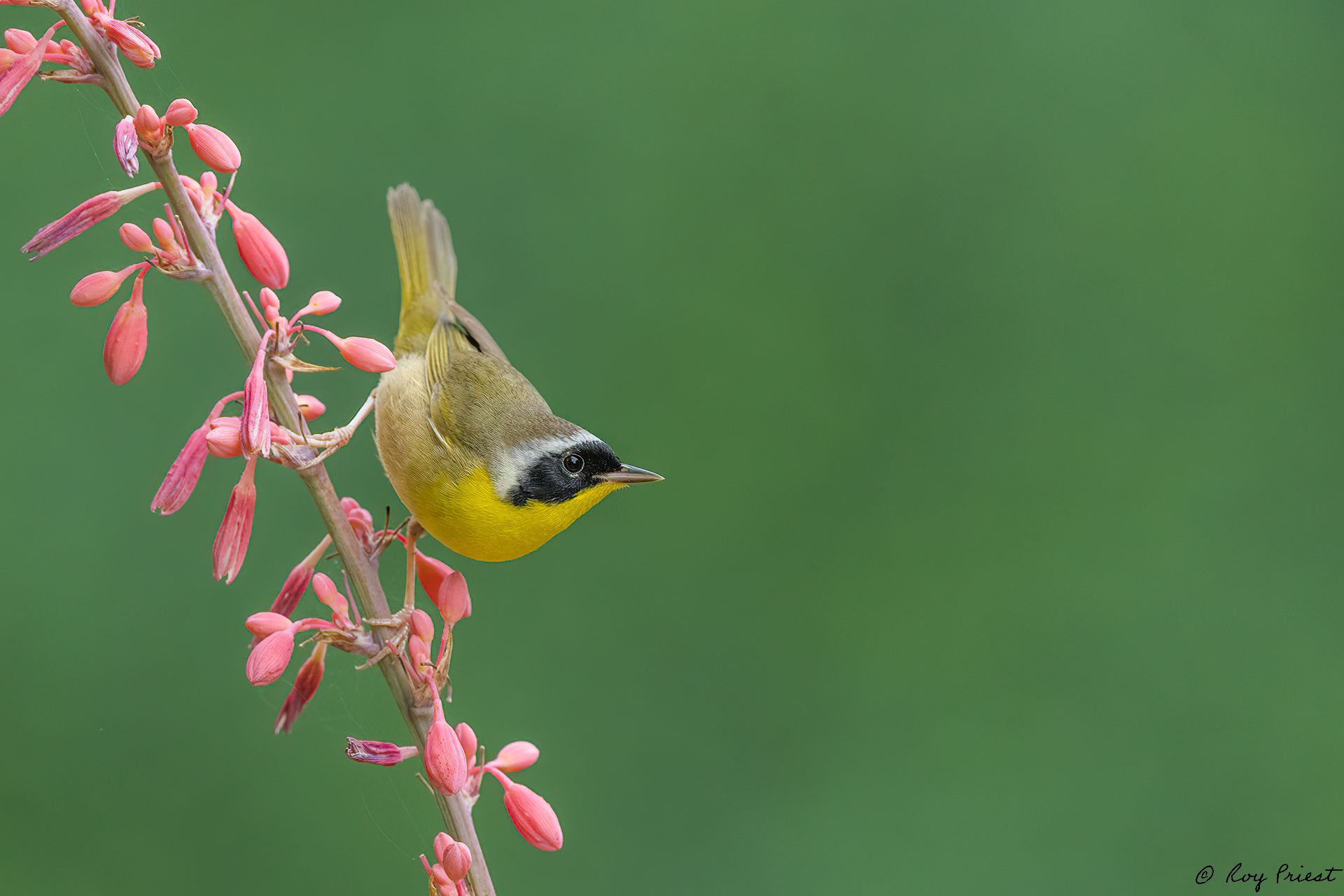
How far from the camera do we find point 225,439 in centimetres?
116

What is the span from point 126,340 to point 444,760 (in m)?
0.54

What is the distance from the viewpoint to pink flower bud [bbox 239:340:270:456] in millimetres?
1125

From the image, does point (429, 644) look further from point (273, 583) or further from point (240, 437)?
point (273, 583)

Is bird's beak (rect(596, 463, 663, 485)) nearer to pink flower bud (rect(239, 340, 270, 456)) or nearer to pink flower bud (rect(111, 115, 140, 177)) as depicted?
pink flower bud (rect(239, 340, 270, 456))

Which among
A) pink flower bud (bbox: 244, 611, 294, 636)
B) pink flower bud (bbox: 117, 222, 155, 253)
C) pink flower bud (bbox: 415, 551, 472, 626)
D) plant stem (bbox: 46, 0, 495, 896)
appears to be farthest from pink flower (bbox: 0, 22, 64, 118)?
pink flower bud (bbox: 415, 551, 472, 626)

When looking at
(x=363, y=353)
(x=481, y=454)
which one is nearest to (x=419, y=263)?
(x=481, y=454)

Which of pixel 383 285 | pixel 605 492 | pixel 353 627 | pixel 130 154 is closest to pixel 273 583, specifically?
pixel 383 285

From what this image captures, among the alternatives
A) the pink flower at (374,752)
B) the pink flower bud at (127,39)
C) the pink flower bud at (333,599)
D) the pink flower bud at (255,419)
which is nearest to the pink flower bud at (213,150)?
the pink flower bud at (127,39)

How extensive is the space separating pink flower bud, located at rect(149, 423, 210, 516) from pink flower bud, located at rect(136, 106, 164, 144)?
28 centimetres

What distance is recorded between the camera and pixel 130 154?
3.33ft

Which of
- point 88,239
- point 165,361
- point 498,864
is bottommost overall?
A: point 498,864

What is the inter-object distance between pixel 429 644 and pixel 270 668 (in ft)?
0.54

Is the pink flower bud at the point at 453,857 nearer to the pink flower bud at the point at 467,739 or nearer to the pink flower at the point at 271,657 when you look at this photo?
the pink flower bud at the point at 467,739

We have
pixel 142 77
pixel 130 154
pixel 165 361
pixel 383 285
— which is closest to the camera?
pixel 130 154
